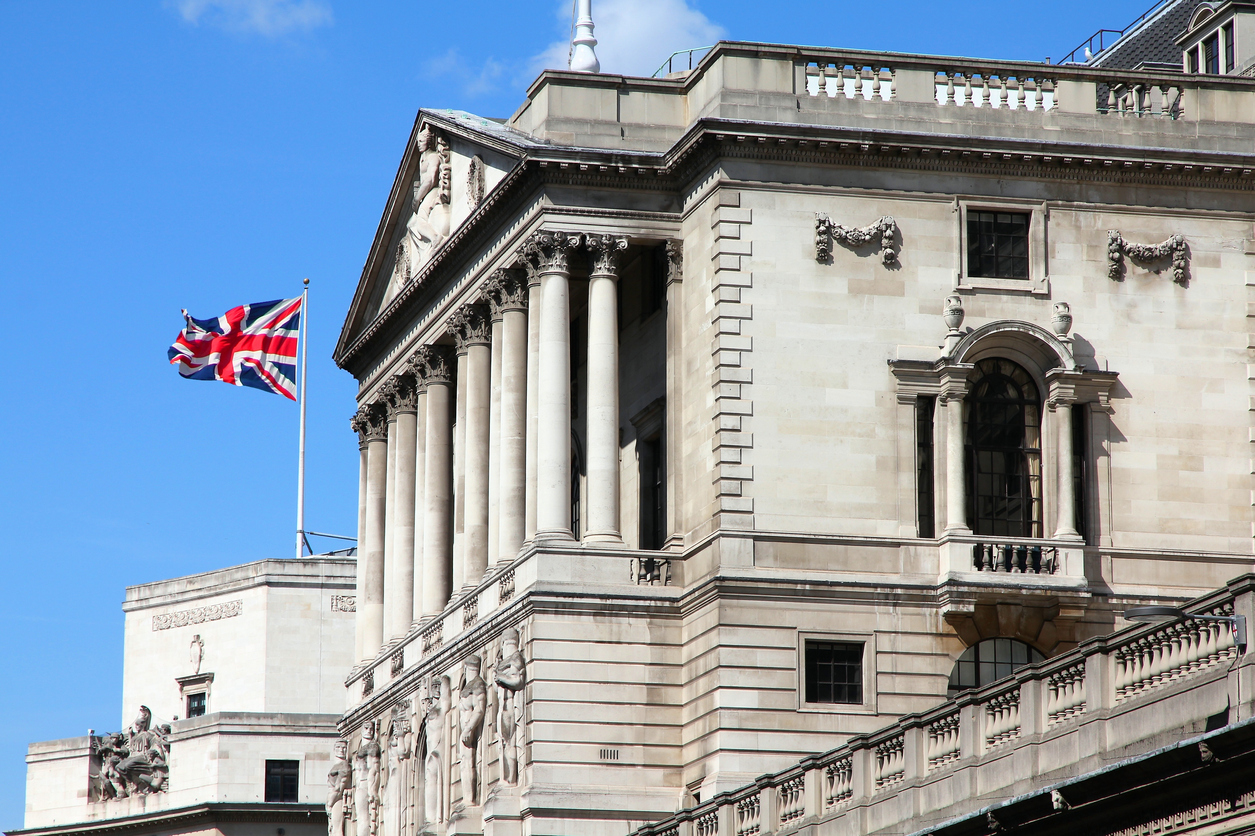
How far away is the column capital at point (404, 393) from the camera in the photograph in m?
79.1

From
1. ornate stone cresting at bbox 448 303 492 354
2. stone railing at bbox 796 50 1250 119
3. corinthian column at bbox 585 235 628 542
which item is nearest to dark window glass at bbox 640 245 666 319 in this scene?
corinthian column at bbox 585 235 628 542

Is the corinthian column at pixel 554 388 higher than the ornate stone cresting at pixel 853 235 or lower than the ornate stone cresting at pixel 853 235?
lower

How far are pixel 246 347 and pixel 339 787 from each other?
26945 mm

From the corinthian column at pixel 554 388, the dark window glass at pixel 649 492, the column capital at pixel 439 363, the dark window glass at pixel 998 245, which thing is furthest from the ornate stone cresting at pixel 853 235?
the column capital at pixel 439 363

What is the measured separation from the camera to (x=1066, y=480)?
63.2 meters

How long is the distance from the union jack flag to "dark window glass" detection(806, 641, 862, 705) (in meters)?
46.4

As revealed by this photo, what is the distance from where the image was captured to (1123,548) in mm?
63781

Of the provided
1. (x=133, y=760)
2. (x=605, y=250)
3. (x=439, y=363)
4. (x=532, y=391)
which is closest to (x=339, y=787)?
(x=439, y=363)

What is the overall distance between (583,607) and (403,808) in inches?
552

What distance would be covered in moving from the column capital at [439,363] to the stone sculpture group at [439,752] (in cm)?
990

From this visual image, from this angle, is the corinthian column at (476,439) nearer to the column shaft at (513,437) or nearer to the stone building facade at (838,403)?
the stone building facade at (838,403)

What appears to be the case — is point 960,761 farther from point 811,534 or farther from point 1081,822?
point 811,534

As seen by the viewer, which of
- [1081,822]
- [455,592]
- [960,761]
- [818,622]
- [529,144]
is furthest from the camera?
[455,592]

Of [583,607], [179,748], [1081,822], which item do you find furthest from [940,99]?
[179,748]
